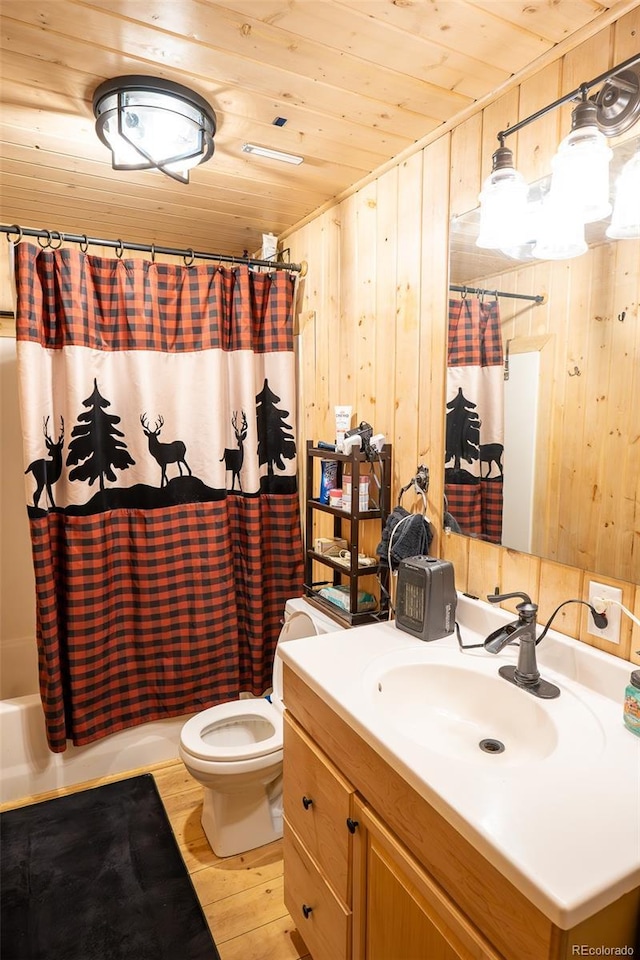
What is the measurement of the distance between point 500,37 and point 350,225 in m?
0.86

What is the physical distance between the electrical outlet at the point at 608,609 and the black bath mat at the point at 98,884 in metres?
1.37

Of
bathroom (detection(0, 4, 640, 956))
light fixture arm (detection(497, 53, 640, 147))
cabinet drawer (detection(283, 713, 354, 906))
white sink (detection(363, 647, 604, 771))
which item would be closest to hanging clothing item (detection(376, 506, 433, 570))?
bathroom (detection(0, 4, 640, 956))

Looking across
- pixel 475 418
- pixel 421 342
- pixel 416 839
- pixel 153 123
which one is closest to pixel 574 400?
pixel 475 418

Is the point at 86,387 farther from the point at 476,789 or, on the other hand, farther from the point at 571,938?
the point at 571,938

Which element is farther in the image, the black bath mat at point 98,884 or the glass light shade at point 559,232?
the black bath mat at point 98,884

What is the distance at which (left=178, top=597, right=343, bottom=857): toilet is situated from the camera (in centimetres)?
174

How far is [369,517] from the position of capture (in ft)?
6.12

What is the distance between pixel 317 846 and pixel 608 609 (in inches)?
34.9

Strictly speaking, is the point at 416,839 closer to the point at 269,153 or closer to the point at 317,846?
the point at 317,846

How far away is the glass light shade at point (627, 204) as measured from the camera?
1109 mm

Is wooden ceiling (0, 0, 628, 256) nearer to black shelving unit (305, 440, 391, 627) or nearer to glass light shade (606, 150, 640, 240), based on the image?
glass light shade (606, 150, 640, 240)

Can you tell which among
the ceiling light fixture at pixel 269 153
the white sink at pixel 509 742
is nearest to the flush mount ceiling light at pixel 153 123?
the ceiling light fixture at pixel 269 153

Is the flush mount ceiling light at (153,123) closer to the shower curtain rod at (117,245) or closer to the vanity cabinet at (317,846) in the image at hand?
the shower curtain rod at (117,245)

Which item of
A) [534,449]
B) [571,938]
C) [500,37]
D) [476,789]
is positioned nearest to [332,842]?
[476,789]
